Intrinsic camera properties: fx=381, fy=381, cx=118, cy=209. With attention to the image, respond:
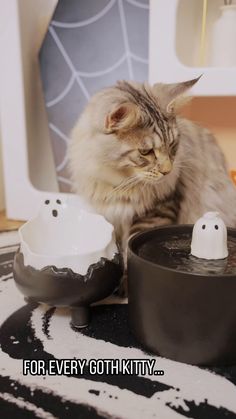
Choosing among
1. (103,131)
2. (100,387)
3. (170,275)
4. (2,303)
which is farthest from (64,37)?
(100,387)

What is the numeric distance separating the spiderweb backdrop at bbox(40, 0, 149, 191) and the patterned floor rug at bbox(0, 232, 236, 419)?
1055 mm

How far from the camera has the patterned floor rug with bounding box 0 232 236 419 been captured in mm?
647

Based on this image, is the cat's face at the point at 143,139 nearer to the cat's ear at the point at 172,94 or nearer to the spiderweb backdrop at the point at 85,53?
the cat's ear at the point at 172,94

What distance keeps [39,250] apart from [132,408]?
504 millimetres

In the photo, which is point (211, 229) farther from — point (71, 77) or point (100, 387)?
point (71, 77)

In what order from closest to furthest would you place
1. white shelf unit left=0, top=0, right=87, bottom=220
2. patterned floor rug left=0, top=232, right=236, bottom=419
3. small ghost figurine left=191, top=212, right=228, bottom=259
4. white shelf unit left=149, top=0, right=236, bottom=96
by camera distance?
patterned floor rug left=0, top=232, right=236, bottom=419
small ghost figurine left=191, top=212, right=228, bottom=259
white shelf unit left=149, top=0, right=236, bottom=96
white shelf unit left=0, top=0, right=87, bottom=220

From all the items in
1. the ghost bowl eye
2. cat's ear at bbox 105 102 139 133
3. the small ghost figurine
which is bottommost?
the ghost bowl eye

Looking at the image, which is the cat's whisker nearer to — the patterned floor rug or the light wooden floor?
the patterned floor rug

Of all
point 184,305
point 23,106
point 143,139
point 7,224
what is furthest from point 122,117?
point 7,224

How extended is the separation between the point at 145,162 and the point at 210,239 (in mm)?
306

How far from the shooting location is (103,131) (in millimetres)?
975

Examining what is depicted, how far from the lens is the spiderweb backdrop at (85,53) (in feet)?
5.26

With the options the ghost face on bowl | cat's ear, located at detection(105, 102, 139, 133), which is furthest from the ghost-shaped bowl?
cat's ear, located at detection(105, 102, 139, 133)

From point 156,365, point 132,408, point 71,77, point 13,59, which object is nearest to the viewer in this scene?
point 132,408
